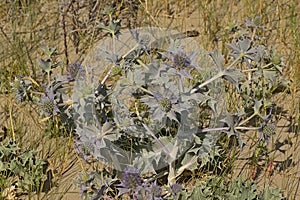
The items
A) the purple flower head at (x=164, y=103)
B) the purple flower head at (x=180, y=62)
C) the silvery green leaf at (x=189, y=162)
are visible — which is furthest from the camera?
the silvery green leaf at (x=189, y=162)

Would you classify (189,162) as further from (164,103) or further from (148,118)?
(164,103)

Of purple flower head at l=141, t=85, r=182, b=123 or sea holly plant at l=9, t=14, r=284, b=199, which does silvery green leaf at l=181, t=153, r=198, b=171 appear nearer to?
sea holly plant at l=9, t=14, r=284, b=199

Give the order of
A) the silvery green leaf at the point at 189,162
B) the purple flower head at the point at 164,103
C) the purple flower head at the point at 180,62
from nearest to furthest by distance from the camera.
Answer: the purple flower head at the point at 164,103 < the purple flower head at the point at 180,62 < the silvery green leaf at the point at 189,162

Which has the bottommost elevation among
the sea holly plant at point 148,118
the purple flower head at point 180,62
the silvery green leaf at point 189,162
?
the silvery green leaf at point 189,162

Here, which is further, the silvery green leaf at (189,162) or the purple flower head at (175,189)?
the silvery green leaf at (189,162)

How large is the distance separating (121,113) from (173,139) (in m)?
0.27

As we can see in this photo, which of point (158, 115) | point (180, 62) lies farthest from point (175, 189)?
point (180, 62)

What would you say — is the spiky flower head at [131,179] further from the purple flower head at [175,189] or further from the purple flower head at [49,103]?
the purple flower head at [49,103]

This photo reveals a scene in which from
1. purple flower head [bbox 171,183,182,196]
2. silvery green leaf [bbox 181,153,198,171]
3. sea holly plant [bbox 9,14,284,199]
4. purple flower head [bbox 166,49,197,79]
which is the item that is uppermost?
purple flower head [bbox 166,49,197,79]

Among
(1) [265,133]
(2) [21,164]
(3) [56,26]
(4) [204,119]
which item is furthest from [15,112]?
(1) [265,133]

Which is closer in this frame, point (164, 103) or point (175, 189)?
point (164, 103)

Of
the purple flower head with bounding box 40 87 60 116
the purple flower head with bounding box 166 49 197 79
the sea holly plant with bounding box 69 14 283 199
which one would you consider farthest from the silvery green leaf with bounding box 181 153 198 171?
the purple flower head with bounding box 40 87 60 116

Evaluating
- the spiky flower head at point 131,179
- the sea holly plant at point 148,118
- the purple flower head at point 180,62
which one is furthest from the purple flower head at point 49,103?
the purple flower head at point 180,62

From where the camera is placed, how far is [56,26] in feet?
12.6
